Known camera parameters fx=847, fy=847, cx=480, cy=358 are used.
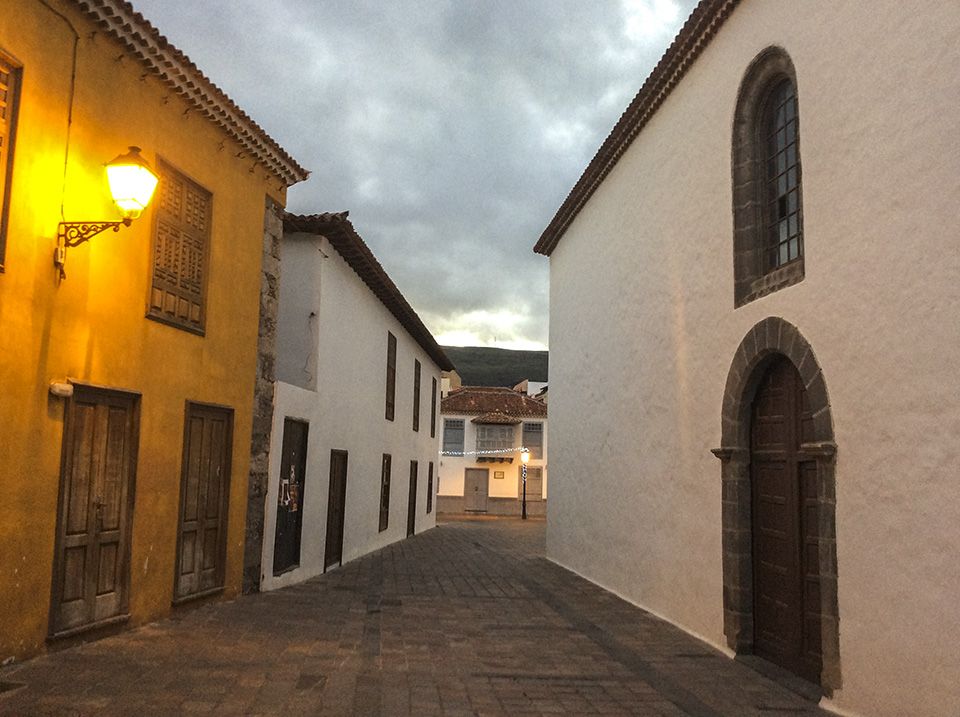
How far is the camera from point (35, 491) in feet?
20.3

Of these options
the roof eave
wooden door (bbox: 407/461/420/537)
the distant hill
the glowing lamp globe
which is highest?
the distant hill

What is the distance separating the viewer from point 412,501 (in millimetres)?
22844

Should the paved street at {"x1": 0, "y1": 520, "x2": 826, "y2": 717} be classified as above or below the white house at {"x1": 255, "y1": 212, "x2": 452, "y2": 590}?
below

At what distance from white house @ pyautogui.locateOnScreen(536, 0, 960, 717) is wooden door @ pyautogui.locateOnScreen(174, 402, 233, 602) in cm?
493

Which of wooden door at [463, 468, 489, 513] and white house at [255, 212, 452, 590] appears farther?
wooden door at [463, 468, 489, 513]

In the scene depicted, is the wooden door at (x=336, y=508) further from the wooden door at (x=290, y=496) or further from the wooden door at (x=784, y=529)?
the wooden door at (x=784, y=529)

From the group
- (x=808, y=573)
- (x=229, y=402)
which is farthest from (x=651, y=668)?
(x=229, y=402)

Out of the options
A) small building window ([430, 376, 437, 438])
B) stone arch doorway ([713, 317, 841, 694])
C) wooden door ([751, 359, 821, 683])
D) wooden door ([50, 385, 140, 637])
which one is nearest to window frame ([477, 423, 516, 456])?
small building window ([430, 376, 437, 438])

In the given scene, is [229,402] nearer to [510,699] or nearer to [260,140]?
[260,140]

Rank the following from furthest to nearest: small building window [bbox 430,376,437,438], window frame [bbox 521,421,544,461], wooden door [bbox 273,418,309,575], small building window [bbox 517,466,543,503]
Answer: window frame [bbox 521,421,544,461] < small building window [bbox 517,466,543,503] < small building window [bbox 430,376,437,438] < wooden door [bbox 273,418,309,575]

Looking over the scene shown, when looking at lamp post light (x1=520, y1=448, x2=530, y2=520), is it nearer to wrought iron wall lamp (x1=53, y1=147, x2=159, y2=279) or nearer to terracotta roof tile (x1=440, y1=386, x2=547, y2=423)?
terracotta roof tile (x1=440, y1=386, x2=547, y2=423)

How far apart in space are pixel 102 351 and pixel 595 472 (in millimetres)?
8216

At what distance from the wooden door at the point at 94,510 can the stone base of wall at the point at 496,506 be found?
107 feet

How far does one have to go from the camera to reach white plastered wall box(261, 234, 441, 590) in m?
11.4
